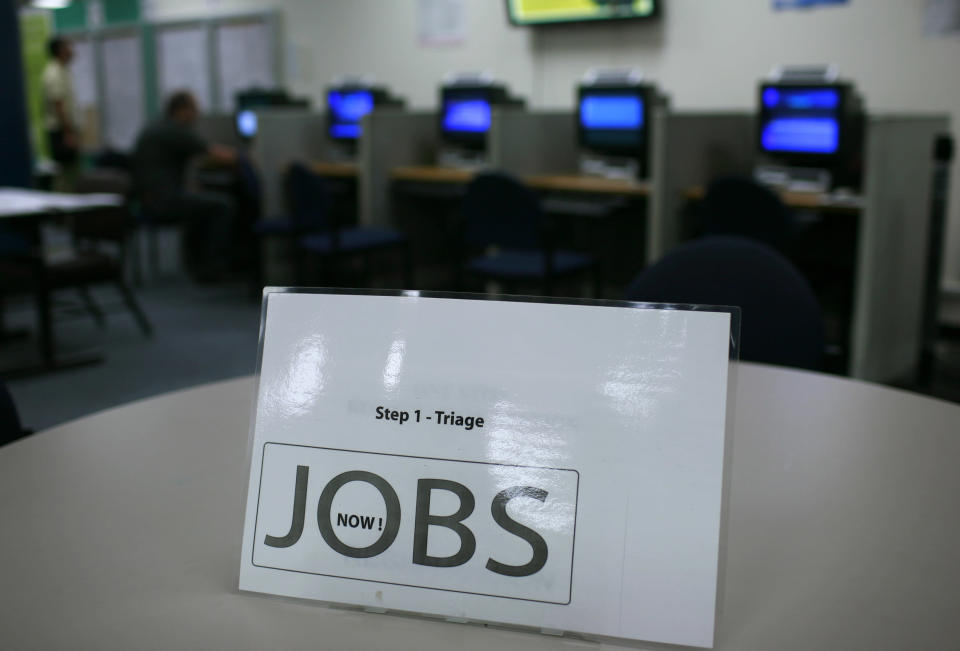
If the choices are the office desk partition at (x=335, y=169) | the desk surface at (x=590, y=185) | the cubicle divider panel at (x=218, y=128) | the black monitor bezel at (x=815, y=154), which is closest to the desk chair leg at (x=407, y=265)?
the desk surface at (x=590, y=185)

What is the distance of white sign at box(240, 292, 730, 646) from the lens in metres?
0.58

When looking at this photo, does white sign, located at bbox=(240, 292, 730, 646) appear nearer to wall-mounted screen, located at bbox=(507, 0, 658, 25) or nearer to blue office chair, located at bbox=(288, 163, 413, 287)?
blue office chair, located at bbox=(288, 163, 413, 287)

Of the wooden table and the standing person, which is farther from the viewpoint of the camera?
the standing person

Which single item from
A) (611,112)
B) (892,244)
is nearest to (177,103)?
(611,112)

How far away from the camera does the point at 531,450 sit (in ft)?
2.00

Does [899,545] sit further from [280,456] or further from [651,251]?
[651,251]

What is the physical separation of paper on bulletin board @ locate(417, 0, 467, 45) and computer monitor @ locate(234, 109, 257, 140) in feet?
5.50

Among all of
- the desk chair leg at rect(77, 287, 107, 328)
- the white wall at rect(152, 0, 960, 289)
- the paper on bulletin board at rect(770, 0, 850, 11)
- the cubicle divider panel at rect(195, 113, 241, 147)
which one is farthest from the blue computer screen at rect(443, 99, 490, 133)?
the cubicle divider panel at rect(195, 113, 241, 147)

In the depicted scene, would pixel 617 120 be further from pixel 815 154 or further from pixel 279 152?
pixel 279 152

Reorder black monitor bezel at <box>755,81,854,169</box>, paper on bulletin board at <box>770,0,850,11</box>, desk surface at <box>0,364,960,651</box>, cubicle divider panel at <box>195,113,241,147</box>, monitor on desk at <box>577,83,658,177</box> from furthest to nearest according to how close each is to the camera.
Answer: cubicle divider panel at <box>195,113,241,147</box>
paper on bulletin board at <box>770,0,850,11</box>
monitor on desk at <box>577,83,658,177</box>
black monitor bezel at <box>755,81,854,169</box>
desk surface at <box>0,364,960,651</box>

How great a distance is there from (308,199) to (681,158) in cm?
202

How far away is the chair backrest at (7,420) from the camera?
1077 millimetres

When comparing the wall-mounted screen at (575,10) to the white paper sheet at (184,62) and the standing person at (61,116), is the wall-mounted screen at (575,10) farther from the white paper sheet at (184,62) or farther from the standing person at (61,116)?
the standing person at (61,116)

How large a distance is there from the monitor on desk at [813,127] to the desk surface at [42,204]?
3139 millimetres
